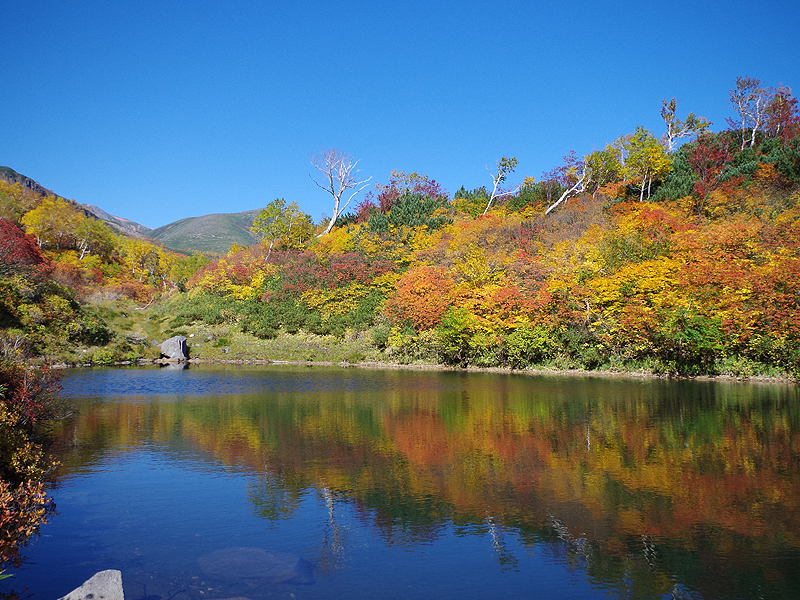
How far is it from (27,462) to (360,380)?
56.3 ft

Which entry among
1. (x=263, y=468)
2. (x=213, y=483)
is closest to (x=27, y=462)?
(x=213, y=483)

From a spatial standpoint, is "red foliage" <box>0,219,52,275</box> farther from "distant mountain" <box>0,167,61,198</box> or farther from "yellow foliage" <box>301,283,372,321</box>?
"distant mountain" <box>0,167,61,198</box>

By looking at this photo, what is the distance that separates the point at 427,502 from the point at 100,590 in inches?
206

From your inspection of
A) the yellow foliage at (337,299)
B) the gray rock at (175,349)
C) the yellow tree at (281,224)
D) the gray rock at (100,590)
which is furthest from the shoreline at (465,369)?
the gray rock at (100,590)

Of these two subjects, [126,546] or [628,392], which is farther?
[628,392]

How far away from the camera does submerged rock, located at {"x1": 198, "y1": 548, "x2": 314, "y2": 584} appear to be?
21.1ft

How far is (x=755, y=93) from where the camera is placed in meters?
47.9

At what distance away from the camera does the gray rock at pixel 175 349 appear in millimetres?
35656

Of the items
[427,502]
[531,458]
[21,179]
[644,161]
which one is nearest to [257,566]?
[427,502]

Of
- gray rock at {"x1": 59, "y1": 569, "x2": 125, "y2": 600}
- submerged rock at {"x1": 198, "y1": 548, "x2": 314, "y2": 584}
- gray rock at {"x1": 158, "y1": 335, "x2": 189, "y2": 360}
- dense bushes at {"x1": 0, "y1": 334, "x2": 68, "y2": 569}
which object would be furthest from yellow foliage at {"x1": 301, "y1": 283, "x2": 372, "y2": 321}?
gray rock at {"x1": 59, "y1": 569, "x2": 125, "y2": 600}

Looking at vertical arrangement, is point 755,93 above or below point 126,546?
above

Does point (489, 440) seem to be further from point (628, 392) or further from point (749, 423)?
point (628, 392)

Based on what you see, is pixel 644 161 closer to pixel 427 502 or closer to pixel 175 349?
pixel 175 349

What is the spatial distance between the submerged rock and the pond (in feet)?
0.10
